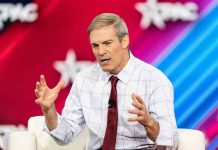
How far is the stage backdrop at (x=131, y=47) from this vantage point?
144 inches

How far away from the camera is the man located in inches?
96.3

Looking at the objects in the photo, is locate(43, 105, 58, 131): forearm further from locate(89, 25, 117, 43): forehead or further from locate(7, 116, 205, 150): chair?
locate(89, 25, 117, 43): forehead

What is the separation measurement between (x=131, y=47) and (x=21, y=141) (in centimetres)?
141

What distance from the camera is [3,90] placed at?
3.81m

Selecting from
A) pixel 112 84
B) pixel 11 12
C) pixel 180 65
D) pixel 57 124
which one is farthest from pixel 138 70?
pixel 11 12

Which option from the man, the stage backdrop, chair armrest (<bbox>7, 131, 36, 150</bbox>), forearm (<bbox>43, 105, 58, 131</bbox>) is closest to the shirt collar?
the man

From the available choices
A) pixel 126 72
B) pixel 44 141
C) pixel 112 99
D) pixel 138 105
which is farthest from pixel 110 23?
pixel 44 141

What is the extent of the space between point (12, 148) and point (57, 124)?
0.23m

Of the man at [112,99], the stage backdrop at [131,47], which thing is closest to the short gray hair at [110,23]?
the man at [112,99]

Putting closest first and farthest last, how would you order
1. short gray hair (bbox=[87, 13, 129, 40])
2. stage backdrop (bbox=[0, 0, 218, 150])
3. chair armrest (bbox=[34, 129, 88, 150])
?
1. short gray hair (bbox=[87, 13, 129, 40])
2. chair armrest (bbox=[34, 129, 88, 150])
3. stage backdrop (bbox=[0, 0, 218, 150])

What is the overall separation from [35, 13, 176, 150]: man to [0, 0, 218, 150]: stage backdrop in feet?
3.35

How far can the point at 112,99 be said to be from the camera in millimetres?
2602

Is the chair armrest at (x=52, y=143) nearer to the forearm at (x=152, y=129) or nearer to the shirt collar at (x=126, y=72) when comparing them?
the shirt collar at (x=126, y=72)

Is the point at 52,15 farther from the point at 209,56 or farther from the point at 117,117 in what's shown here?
the point at 117,117
